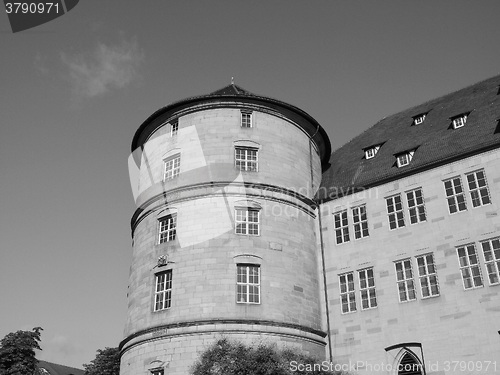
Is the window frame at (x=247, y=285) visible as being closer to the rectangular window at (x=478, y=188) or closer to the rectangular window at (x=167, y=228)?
the rectangular window at (x=167, y=228)

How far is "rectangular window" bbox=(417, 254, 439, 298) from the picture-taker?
2456 cm

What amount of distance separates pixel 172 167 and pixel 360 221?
10.8 metres

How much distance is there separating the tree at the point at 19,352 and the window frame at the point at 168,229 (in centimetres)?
2162

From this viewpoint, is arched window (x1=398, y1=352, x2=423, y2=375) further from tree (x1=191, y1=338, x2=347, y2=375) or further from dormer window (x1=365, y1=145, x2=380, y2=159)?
dormer window (x1=365, y1=145, x2=380, y2=159)

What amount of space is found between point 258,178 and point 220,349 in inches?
372

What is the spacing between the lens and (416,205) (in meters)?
26.7

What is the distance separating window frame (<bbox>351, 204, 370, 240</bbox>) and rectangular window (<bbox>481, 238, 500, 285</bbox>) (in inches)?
235

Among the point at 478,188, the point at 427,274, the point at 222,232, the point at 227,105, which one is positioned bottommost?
the point at 427,274

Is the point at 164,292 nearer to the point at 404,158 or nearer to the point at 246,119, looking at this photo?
the point at 246,119

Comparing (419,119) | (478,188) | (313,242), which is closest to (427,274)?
(478,188)

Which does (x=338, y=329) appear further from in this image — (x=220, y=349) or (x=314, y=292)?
(x=220, y=349)

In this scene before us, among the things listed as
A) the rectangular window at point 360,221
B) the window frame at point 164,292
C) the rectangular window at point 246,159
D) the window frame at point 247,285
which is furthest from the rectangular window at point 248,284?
the rectangular window at point 360,221

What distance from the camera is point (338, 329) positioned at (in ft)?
87.9

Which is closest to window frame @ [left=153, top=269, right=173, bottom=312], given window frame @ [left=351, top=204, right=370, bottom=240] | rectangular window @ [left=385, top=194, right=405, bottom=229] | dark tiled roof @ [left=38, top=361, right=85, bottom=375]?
window frame @ [left=351, top=204, right=370, bottom=240]
